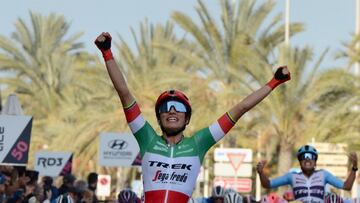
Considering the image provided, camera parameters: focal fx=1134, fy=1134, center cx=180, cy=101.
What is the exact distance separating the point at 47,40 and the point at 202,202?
31.8 m

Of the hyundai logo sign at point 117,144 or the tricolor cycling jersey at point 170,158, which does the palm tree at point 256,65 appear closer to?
the hyundai logo sign at point 117,144

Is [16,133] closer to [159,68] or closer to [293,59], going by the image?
[293,59]

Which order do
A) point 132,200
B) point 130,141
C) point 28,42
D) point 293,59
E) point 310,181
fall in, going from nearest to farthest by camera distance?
point 132,200 → point 310,181 → point 130,141 → point 293,59 → point 28,42

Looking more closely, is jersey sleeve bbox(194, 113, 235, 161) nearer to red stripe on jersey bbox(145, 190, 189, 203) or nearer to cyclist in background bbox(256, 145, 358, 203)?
red stripe on jersey bbox(145, 190, 189, 203)

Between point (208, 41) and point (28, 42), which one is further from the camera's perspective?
point (28, 42)

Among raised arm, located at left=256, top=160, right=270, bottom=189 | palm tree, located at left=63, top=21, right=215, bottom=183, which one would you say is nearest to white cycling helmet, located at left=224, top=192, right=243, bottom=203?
raised arm, located at left=256, top=160, right=270, bottom=189

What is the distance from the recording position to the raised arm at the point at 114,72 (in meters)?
7.69

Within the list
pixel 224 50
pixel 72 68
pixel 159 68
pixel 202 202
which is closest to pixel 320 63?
pixel 224 50

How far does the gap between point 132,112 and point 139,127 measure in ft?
0.41

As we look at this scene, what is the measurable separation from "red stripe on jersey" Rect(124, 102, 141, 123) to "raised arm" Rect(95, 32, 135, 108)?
31 millimetres

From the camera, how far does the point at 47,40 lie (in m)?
47.6

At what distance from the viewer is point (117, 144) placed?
27078 millimetres

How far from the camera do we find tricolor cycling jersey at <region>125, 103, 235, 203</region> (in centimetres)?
770

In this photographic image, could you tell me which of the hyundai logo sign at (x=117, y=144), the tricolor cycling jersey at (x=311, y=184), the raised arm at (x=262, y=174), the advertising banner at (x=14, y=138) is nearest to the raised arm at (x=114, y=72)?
the raised arm at (x=262, y=174)
